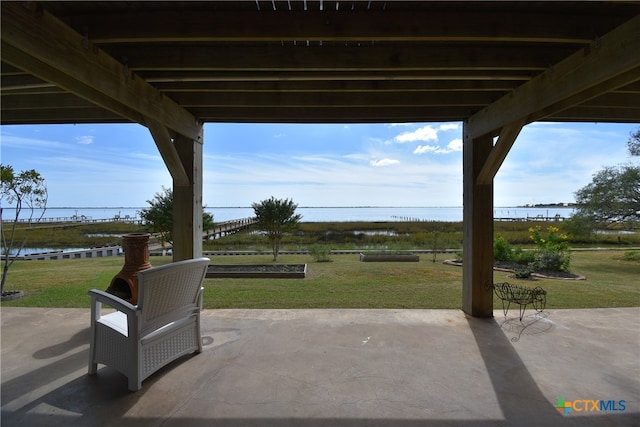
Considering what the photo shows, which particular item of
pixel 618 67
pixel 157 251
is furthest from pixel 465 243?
pixel 157 251

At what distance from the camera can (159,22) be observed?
2062 millimetres

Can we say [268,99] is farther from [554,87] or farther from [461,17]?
[554,87]

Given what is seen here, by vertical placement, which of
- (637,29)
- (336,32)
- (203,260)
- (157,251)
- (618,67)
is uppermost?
(336,32)

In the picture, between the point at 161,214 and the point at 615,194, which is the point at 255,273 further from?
the point at 615,194

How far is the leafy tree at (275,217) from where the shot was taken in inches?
461

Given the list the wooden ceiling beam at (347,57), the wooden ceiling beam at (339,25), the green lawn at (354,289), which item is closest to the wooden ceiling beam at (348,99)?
the wooden ceiling beam at (347,57)

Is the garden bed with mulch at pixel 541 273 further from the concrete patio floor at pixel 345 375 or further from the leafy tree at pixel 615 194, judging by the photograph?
the leafy tree at pixel 615 194

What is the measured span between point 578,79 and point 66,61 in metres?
3.62

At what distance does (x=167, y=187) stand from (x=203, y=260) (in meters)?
9.11

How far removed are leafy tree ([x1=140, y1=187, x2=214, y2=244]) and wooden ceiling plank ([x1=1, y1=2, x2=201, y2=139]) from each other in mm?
6956

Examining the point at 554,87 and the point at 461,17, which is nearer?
the point at 461,17

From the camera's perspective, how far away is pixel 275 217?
11.7 meters

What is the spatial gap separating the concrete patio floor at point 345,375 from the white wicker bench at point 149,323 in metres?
0.16

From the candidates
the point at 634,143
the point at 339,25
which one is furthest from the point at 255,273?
the point at 634,143
